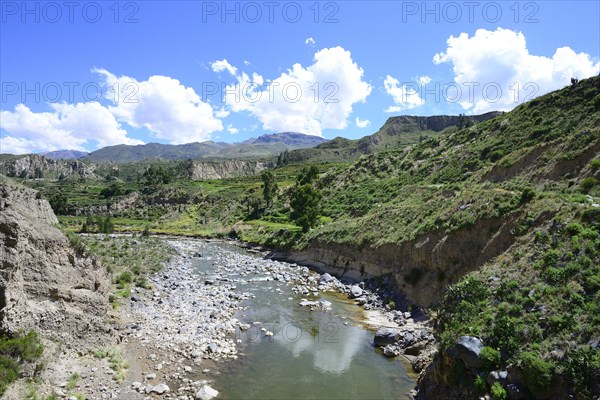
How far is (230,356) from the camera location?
65.3 feet

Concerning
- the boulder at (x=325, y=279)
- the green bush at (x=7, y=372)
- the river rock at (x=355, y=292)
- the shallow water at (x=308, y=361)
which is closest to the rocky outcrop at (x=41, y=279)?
the green bush at (x=7, y=372)

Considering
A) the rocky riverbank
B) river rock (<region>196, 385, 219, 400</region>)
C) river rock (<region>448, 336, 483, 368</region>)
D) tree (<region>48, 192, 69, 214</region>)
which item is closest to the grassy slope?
river rock (<region>448, 336, 483, 368</region>)

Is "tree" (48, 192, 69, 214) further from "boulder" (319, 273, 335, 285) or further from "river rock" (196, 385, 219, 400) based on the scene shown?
"river rock" (196, 385, 219, 400)

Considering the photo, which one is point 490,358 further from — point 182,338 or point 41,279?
point 41,279

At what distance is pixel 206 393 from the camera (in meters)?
15.9

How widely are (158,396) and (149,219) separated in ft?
345

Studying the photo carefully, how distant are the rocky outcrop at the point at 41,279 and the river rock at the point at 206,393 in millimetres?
6118

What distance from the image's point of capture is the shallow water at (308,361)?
17141 millimetres

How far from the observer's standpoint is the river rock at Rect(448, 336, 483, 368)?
14352mm

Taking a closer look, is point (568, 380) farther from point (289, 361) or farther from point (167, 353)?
point (167, 353)

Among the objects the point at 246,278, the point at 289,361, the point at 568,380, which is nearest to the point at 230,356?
the point at 289,361

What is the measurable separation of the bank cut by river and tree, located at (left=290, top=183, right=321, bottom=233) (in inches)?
969

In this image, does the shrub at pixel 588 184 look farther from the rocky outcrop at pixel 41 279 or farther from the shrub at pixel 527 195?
the rocky outcrop at pixel 41 279

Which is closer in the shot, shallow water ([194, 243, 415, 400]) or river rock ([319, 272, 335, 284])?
shallow water ([194, 243, 415, 400])
